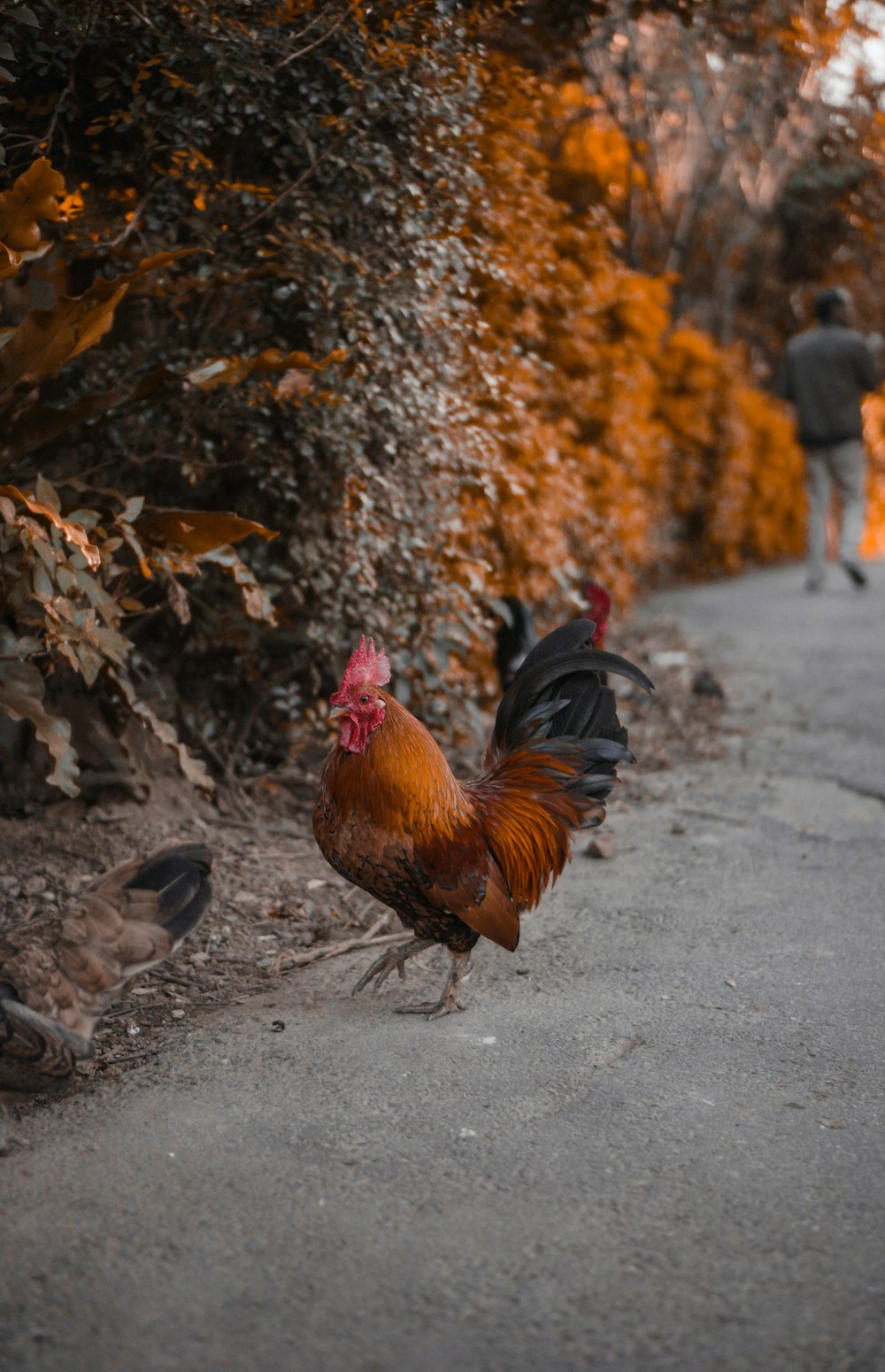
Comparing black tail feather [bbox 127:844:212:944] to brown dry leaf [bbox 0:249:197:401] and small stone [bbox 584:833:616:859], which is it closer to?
brown dry leaf [bbox 0:249:197:401]

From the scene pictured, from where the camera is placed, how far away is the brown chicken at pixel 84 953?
9.00 feet

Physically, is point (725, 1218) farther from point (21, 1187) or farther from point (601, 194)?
point (601, 194)

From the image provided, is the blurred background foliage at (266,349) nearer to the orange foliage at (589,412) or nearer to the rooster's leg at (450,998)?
the orange foliage at (589,412)

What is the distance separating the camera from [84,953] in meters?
2.94

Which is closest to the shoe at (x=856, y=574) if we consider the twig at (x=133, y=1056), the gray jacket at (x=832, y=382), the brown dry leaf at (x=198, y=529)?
the gray jacket at (x=832, y=382)

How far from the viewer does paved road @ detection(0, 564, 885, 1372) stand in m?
2.16

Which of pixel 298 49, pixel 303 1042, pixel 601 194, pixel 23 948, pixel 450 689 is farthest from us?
pixel 601 194

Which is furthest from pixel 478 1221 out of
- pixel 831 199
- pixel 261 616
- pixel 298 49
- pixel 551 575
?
pixel 831 199

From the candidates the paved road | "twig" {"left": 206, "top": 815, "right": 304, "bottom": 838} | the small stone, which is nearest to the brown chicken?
the paved road

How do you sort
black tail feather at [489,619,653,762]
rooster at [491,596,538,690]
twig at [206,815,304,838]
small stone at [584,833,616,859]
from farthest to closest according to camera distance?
rooster at [491,596,538,690] < small stone at [584,833,616,859] < twig at [206,815,304,838] < black tail feather at [489,619,653,762]

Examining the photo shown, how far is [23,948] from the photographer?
115 inches

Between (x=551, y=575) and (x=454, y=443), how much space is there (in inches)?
87.8

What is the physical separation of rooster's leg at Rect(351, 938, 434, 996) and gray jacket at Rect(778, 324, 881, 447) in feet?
28.7

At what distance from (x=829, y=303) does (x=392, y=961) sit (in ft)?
31.1
